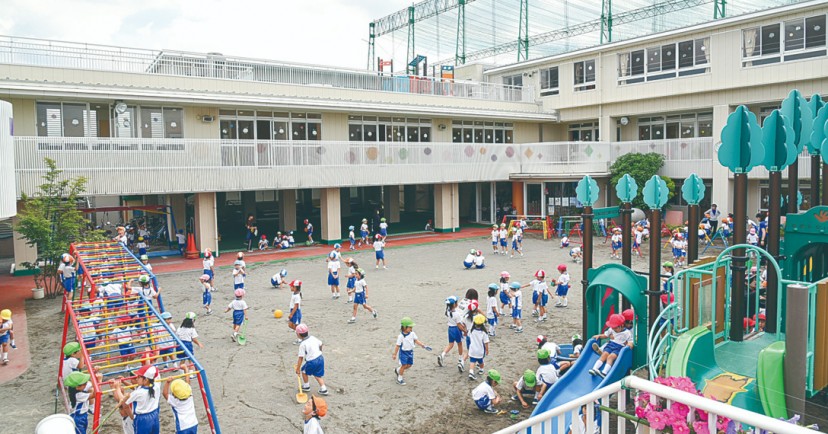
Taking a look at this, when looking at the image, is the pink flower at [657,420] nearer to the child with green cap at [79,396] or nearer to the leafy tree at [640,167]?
the child with green cap at [79,396]

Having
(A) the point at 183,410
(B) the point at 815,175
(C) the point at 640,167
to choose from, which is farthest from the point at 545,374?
(C) the point at 640,167

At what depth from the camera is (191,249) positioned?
25.4 meters

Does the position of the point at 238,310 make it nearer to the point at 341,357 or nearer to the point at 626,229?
the point at 341,357

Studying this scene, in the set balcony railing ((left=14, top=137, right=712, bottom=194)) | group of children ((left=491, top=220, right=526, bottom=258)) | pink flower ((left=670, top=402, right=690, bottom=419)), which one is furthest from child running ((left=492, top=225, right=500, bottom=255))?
pink flower ((left=670, top=402, right=690, bottom=419))

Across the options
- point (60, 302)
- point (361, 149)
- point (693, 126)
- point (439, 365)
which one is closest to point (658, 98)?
point (693, 126)

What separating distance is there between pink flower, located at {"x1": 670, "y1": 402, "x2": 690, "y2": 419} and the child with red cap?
5384 millimetres

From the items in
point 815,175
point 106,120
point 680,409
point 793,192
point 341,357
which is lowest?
point 341,357

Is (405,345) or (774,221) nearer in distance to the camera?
(774,221)

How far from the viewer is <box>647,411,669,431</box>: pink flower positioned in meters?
3.76

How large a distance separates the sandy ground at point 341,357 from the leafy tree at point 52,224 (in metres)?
1.45

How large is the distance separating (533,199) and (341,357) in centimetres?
2424

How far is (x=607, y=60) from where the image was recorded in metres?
32.5

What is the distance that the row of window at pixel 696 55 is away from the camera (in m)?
25.3

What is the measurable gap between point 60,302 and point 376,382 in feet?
41.5
